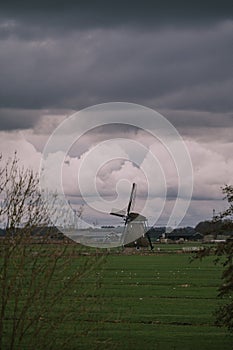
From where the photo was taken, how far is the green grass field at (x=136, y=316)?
16608mm

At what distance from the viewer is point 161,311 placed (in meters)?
30.6

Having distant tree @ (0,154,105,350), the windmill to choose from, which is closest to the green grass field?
distant tree @ (0,154,105,350)

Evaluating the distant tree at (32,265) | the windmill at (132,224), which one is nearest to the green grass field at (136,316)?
the distant tree at (32,265)

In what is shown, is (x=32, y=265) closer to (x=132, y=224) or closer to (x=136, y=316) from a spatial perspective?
(x=136, y=316)

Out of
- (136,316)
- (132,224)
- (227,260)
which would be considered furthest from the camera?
(132,224)

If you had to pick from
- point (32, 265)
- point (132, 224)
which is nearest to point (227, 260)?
point (32, 265)

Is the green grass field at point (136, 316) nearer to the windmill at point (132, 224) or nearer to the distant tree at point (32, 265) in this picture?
the distant tree at point (32, 265)

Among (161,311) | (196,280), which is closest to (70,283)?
(161,311)

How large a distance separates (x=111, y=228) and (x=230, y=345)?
99.2 metres

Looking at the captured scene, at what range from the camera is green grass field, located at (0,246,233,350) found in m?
16.6

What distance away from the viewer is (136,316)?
94.3 feet

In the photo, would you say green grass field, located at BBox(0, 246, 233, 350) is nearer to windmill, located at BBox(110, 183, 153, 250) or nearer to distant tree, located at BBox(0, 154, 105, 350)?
distant tree, located at BBox(0, 154, 105, 350)

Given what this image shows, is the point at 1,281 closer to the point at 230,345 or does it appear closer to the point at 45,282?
the point at 45,282

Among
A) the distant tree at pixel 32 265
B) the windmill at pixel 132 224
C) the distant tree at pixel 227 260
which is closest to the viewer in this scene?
the distant tree at pixel 32 265
